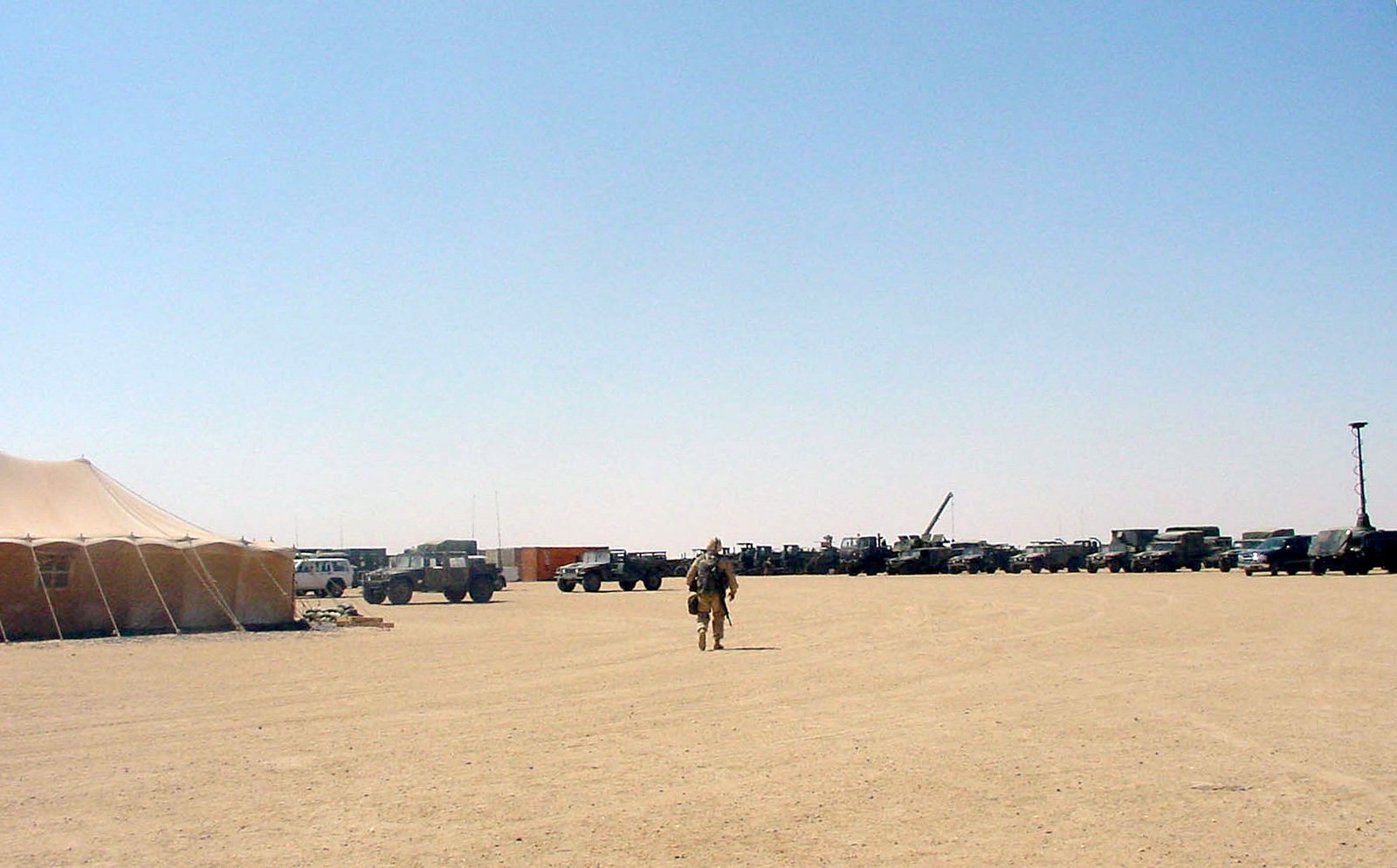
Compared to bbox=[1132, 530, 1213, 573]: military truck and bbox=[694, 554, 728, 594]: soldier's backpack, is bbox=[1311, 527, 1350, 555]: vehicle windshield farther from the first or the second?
bbox=[694, 554, 728, 594]: soldier's backpack

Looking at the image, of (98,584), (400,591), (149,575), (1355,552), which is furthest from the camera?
(1355,552)

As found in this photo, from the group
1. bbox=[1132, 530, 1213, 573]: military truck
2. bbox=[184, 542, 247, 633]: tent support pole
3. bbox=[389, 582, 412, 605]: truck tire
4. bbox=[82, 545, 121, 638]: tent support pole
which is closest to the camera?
bbox=[82, 545, 121, 638]: tent support pole

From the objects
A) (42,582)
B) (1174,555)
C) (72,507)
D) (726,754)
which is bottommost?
(726,754)

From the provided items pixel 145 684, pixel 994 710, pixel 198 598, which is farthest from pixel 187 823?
pixel 198 598

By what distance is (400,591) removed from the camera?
35156 mm

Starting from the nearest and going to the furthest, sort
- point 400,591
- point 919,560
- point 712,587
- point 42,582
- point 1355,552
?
point 712,587 → point 42,582 → point 400,591 → point 1355,552 → point 919,560

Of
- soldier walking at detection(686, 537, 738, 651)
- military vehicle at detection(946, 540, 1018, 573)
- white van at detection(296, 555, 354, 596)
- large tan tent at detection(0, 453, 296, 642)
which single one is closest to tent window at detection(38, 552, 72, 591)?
large tan tent at detection(0, 453, 296, 642)

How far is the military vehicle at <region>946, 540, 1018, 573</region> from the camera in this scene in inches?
2193

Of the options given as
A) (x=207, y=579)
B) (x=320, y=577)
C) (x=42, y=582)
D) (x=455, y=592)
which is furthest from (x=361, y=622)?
(x=320, y=577)

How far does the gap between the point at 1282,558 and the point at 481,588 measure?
2693 centimetres

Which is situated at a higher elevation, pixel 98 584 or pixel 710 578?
pixel 98 584

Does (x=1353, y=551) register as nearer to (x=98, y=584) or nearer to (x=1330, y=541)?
(x=1330, y=541)

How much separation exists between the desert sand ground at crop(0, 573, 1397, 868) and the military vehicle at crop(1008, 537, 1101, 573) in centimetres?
3791

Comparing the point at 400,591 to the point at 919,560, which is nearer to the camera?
the point at 400,591
